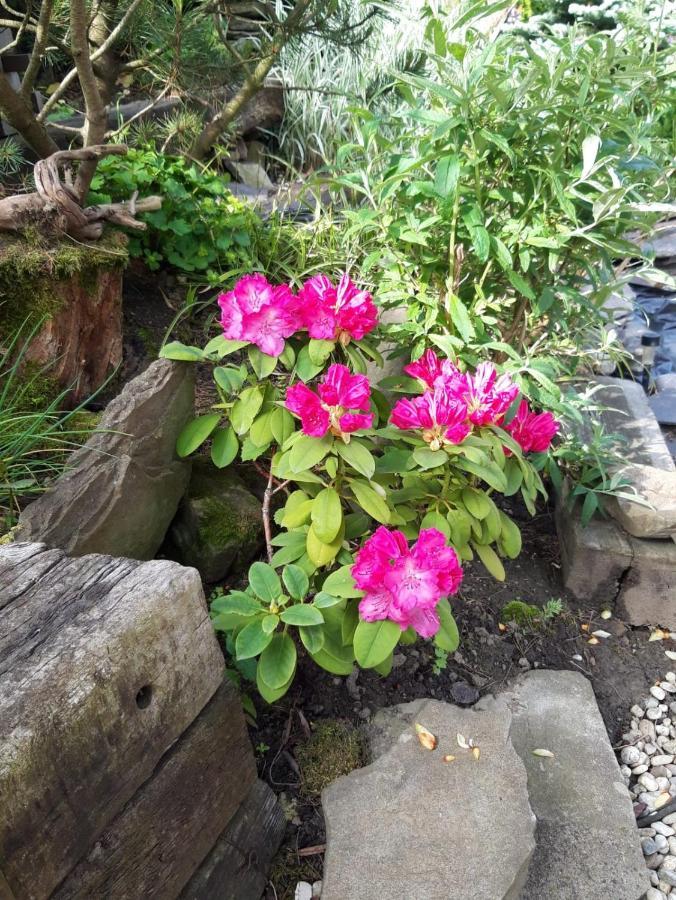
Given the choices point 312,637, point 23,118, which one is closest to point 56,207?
point 23,118

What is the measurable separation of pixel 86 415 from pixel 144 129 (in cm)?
191

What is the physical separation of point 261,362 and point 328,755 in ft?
3.32

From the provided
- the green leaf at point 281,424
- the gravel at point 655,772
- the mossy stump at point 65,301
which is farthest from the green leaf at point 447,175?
the gravel at point 655,772

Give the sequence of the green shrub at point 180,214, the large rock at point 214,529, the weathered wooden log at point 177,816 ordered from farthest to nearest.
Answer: the green shrub at point 180,214 → the large rock at point 214,529 → the weathered wooden log at point 177,816

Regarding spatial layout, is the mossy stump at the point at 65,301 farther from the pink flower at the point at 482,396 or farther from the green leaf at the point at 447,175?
the pink flower at the point at 482,396

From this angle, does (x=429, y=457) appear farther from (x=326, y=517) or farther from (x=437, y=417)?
(x=326, y=517)

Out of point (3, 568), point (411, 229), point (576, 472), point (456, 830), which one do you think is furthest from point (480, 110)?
point (456, 830)

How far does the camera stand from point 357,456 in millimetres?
1505

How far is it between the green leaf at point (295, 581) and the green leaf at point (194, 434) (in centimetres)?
51

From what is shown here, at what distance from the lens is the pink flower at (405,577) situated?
1318 mm

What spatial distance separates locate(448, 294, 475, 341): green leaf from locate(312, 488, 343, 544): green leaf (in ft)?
2.36

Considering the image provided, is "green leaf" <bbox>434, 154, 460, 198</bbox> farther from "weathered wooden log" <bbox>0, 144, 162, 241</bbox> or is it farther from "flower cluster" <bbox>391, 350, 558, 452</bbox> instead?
"weathered wooden log" <bbox>0, 144, 162, 241</bbox>

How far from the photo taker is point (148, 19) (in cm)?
237

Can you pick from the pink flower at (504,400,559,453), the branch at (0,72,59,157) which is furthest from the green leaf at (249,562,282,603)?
the branch at (0,72,59,157)
